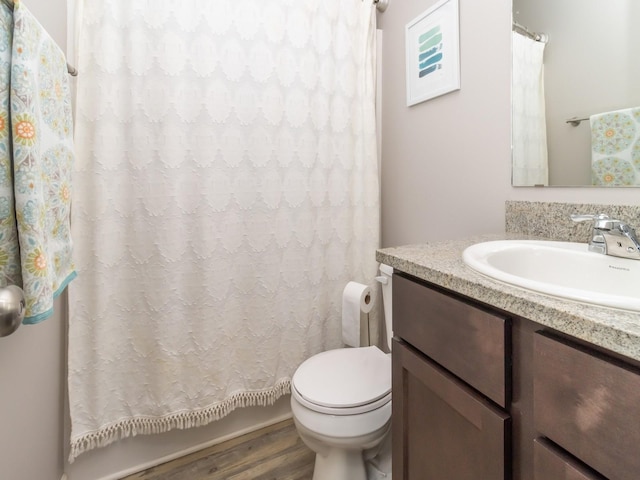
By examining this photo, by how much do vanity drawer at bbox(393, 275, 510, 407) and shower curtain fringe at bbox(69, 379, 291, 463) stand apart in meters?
0.92

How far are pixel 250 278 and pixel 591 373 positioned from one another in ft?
3.94

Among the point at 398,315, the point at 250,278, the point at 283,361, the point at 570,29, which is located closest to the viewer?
the point at 398,315

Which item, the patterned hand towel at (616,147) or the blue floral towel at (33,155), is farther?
the patterned hand towel at (616,147)

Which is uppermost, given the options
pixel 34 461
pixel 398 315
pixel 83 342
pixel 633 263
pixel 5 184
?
pixel 5 184

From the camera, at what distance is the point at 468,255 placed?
0.75 meters

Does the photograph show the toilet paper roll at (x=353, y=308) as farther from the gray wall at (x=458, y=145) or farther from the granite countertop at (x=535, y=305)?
the granite countertop at (x=535, y=305)

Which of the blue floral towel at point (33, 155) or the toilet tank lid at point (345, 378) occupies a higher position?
the blue floral towel at point (33, 155)

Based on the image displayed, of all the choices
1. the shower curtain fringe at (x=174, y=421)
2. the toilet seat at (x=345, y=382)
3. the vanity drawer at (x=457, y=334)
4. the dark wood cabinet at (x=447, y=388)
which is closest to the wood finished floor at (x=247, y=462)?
the shower curtain fringe at (x=174, y=421)

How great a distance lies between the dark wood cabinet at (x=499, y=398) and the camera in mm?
428

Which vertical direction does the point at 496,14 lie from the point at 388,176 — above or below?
above

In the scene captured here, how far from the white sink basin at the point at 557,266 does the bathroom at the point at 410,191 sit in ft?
0.85

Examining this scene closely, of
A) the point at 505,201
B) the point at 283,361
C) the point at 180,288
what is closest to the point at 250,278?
the point at 180,288

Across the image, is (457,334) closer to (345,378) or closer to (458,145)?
(345,378)

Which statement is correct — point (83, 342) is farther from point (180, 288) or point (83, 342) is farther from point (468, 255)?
point (468, 255)
